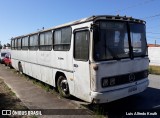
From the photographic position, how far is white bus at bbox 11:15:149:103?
7.20 metres

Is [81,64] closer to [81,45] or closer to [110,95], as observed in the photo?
[81,45]

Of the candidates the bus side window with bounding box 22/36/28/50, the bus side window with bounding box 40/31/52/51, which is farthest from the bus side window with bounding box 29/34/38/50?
the bus side window with bounding box 22/36/28/50

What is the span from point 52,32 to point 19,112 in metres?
4.06

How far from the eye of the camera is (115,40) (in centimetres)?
762

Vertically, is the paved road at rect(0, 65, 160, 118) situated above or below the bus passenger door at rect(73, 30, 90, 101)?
below

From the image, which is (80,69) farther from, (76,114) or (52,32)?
(52,32)

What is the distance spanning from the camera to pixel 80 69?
795cm

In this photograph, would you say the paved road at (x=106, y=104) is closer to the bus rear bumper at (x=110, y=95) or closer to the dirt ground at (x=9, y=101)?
the dirt ground at (x=9, y=101)

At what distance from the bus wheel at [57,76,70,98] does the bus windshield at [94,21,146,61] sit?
263 centimetres

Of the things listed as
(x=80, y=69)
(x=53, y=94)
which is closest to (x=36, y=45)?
(x=53, y=94)

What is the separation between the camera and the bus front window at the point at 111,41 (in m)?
7.21

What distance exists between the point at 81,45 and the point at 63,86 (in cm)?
241

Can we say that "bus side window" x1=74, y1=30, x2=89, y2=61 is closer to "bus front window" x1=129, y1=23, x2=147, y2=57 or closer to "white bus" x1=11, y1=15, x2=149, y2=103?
"white bus" x1=11, y1=15, x2=149, y2=103

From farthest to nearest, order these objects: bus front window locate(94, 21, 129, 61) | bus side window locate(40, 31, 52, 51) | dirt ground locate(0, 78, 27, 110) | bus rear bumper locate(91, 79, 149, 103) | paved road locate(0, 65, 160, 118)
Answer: bus side window locate(40, 31, 52, 51) < dirt ground locate(0, 78, 27, 110) < paved road locate(0, 65, 160, 118) < bus front window locate(94, 21, 129, 61) < bus rear bumper locate(91, 79, 149, 103)
